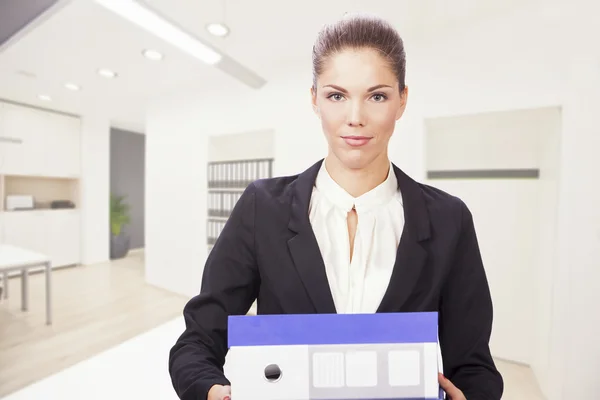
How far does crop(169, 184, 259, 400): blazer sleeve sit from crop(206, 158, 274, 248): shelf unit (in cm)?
183

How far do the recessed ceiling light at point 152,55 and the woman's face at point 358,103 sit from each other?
8.59 ft

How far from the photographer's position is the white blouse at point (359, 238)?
0.58m

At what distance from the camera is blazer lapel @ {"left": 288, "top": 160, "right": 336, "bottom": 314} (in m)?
0.56

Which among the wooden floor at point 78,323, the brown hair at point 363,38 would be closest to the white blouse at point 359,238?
the brown hair at point 363,38

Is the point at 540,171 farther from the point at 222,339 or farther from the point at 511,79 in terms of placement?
the point at 222,339

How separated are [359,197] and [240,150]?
2.72 meters

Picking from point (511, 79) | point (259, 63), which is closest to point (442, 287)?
point (511, 79)

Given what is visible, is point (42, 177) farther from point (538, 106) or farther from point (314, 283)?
point (538, 106)

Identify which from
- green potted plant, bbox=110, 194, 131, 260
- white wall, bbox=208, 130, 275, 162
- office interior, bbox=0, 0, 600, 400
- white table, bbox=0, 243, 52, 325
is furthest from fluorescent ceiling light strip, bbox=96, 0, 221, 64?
green potted plant, bbox=110, 194, 131, 260

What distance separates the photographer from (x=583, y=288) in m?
1.54

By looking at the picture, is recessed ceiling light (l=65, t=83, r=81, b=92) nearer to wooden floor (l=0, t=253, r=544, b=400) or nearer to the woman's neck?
wooden floor (l=0, t=253, r=544, b=400)

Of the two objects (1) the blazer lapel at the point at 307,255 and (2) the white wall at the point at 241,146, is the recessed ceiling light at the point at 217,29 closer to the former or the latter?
(2) the white wall at the point at 241,146

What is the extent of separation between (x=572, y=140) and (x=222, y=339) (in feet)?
6.13

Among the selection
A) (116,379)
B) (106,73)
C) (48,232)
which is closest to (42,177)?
(48,232)
